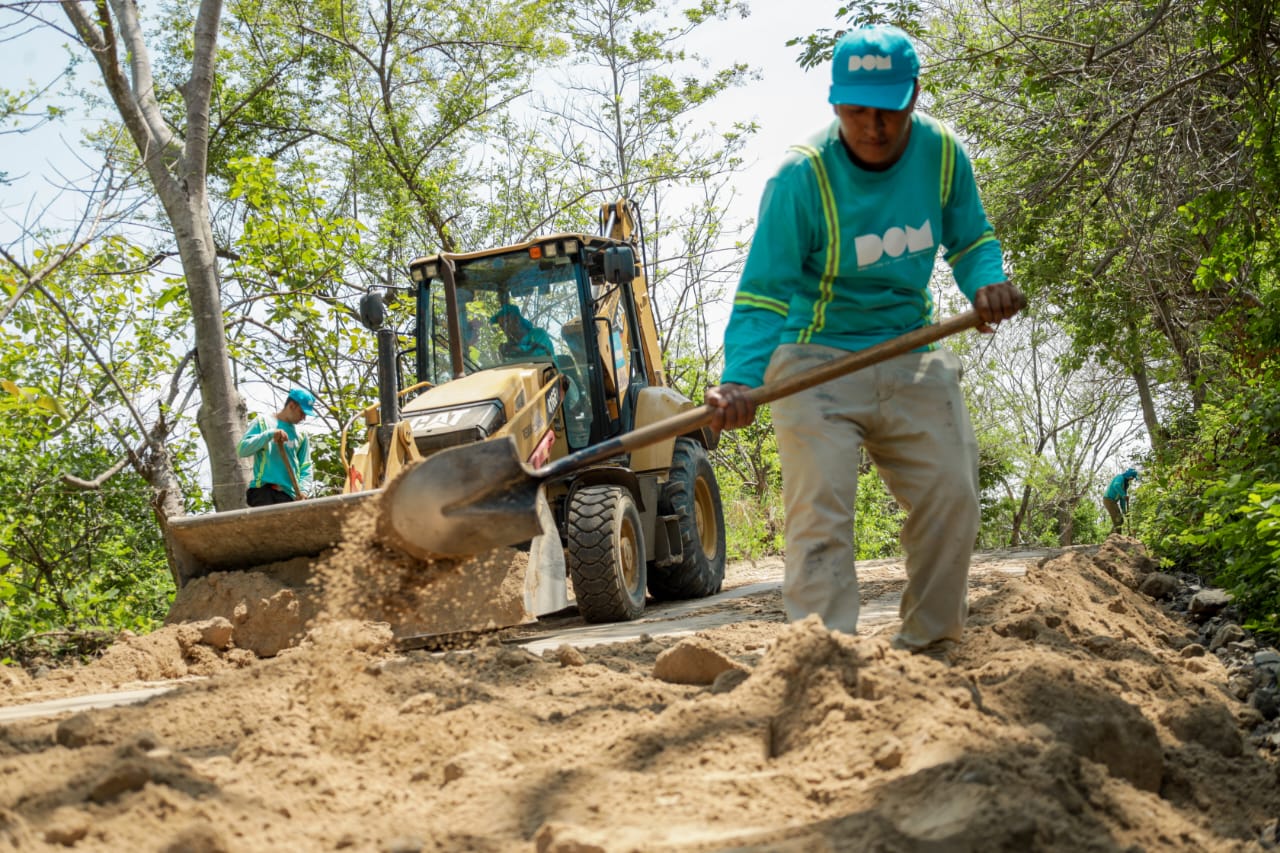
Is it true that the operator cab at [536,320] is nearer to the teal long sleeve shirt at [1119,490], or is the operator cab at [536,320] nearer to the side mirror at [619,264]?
the side mirror at [619,264]

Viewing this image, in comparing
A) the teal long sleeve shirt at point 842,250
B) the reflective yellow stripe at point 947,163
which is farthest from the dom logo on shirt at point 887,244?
the reflective yellow stripe at point 947,163

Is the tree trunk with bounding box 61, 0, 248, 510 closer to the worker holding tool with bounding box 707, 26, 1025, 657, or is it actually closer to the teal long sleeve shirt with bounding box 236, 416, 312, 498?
the teal long sleeve shirt with bounding box 236, 416, 312, 498

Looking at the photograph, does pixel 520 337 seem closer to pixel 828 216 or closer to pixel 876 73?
pixel 828 216

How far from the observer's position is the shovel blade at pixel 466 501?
16.3ft

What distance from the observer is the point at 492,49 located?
20078mm

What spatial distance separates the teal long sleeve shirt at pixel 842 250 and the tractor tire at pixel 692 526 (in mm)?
5551

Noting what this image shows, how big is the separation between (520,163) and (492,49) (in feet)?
7.28

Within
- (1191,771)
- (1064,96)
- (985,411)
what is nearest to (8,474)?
(1191,771)

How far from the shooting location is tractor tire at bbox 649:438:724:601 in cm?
973

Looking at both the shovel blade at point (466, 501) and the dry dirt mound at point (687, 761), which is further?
the shovel blade at point (466, 501)

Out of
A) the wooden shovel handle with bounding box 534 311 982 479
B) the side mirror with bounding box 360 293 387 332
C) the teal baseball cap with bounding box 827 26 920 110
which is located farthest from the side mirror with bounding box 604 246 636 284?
the teal baseball cap with bounding box 827 26 920 110

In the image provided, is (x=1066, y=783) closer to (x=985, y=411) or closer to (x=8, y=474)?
(x=8, y=474)

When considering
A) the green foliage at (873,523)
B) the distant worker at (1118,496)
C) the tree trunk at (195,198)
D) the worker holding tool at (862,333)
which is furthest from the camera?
the green foliage at (873,523)

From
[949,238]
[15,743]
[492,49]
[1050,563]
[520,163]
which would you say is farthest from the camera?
[520,163]
